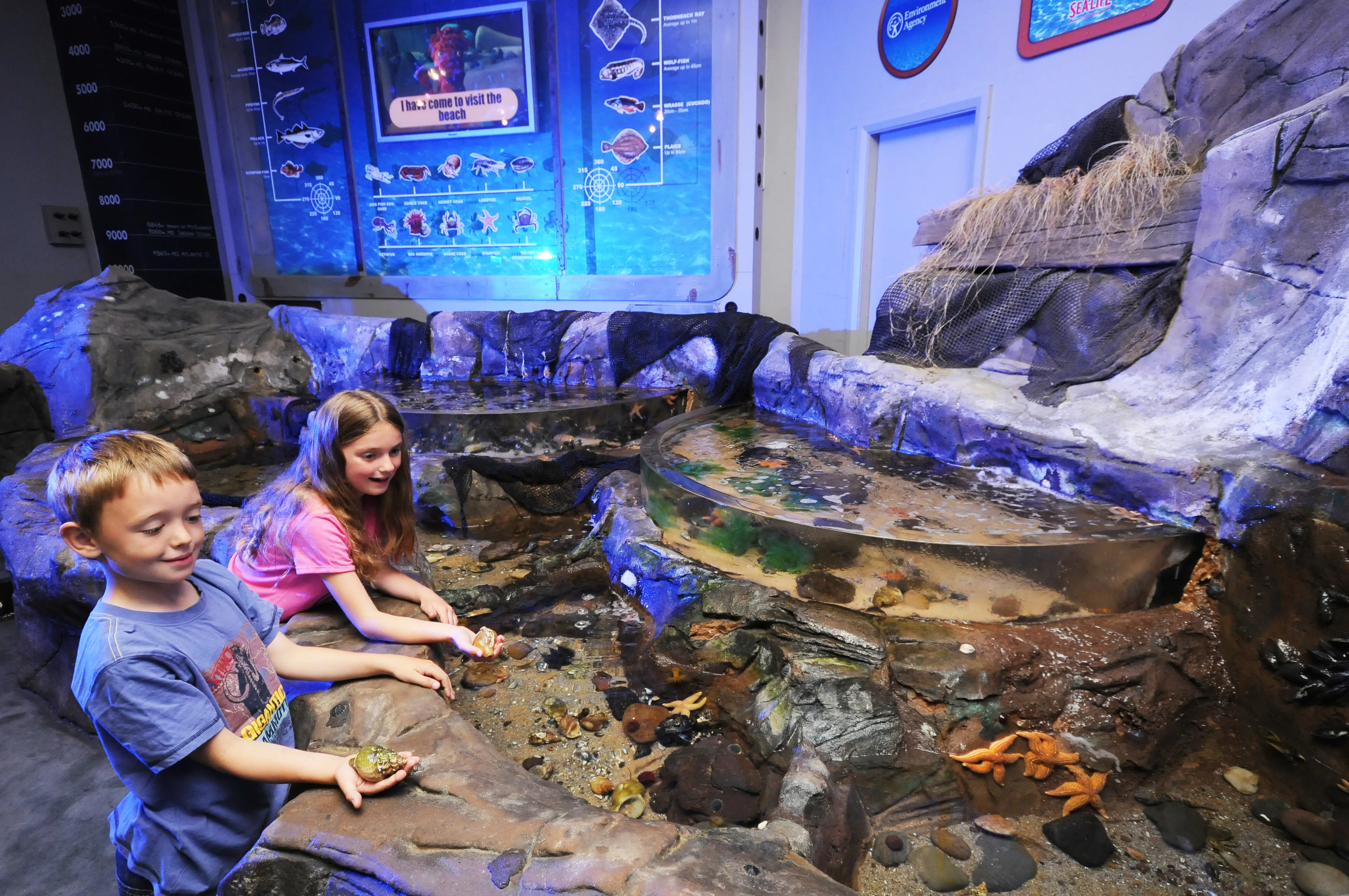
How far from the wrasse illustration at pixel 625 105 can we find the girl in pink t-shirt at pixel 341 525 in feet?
18.9

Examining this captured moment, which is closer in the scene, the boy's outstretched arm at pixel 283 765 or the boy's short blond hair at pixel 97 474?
the boy's short blond hair at pixel 97 474

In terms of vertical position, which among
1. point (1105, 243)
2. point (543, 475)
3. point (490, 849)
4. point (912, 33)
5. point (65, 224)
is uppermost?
point (912, 33)

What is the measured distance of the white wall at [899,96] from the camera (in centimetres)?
420

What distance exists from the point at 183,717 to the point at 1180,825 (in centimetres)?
302

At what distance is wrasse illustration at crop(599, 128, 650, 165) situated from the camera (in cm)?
711

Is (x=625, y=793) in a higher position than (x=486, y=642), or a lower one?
lower

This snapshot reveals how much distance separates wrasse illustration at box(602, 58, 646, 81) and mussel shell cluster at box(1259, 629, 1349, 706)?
6.87 metres

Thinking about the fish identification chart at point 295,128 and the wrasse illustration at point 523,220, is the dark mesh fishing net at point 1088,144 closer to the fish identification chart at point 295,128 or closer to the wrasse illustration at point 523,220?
the wrasse illustration at point 523,220

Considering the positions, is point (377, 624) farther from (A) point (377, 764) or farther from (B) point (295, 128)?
(B) point (295, 128)

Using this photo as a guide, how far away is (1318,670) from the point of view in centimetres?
242

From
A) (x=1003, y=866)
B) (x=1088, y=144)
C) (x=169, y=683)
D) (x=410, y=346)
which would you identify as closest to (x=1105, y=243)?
(x=1088, y=144)

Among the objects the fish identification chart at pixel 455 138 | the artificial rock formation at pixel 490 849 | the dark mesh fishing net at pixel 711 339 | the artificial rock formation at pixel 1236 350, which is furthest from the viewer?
the fish identification chart at pixel 455 138

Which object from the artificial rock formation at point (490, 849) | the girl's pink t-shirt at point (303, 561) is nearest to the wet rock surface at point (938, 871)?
the artificial rock formation at point (490, 849)

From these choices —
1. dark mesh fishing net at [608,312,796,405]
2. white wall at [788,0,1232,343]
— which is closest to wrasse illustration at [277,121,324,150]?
dark mesh fishing net at [608,312,796,405]
